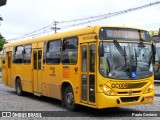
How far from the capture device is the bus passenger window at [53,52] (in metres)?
12.8

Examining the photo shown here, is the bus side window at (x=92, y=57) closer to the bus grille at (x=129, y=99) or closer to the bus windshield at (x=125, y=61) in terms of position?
the bus windshield at (x=125, y=61)

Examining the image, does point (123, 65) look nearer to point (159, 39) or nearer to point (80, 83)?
point (80, 83)

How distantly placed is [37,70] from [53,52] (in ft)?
6.86

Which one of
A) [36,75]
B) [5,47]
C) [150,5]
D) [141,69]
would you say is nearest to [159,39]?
[150,5]

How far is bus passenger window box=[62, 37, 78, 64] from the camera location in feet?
37.6

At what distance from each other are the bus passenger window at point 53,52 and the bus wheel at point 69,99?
1343mm

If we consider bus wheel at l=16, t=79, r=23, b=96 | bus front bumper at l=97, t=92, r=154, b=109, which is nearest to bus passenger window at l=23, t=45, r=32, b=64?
bus wheel at l=16, t=79, r=23, b=96

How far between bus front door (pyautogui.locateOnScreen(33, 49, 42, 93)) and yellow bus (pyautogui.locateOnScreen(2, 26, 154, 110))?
1742mm

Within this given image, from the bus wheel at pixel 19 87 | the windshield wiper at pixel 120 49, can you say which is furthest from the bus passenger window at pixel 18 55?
the windshield wiper at pixel 120 49

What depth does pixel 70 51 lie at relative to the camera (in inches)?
465

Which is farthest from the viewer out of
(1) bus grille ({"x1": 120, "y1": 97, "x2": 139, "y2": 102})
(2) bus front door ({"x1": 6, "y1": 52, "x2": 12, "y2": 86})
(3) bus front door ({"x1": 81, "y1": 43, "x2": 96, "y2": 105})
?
(2) bus front door ({"x1": 6, "y1": 52, "x2": 12, "y2": 86})

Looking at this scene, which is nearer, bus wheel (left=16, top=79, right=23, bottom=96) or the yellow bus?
the yellow bus

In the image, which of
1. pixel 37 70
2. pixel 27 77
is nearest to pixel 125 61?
pixel 37 70

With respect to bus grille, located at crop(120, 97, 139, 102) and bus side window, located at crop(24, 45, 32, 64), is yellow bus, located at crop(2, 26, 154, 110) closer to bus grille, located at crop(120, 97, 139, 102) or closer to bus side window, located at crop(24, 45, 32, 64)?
bus grille, located at crop(120, 97, 139, 102)
